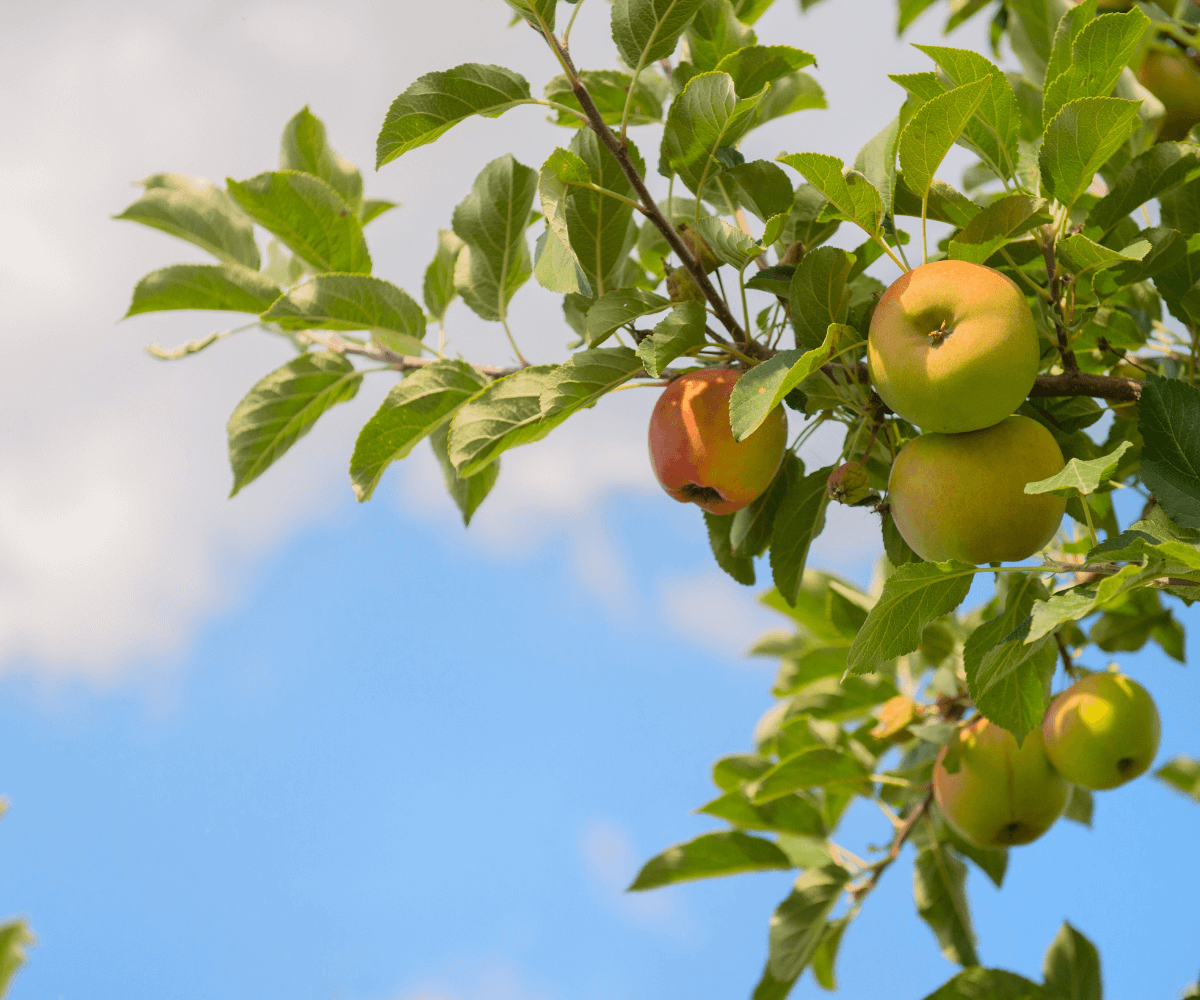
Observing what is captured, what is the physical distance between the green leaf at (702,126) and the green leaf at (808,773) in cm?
133

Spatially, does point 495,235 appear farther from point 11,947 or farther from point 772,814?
point 11,947

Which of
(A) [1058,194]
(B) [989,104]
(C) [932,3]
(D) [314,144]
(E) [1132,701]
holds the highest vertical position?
(C) [932,3]

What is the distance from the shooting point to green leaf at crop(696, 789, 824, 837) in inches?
97.8

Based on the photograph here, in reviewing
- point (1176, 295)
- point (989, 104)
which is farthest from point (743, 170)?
point (1176, 295)

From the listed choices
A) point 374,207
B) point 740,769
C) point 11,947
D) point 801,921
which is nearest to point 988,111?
point 374,207

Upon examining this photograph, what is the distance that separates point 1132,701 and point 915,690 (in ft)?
2.78

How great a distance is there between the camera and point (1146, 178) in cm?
152

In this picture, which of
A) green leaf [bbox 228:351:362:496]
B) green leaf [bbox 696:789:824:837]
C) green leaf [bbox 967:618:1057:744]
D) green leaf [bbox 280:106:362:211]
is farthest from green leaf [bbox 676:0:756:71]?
green leaf [bbox 696:789:824:837]

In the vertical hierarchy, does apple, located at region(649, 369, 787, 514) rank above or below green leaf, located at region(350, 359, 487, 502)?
below

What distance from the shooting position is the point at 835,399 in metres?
1.56

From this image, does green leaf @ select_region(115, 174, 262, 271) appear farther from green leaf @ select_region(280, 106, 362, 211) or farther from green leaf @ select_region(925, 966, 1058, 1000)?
green leaf @ select_region(925, 966, 1058, 1000)

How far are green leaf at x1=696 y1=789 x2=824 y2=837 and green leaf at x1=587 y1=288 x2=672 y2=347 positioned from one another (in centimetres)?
139

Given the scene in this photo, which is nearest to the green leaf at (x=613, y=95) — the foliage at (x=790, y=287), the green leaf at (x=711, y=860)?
the foliage at (x=790, y=287)

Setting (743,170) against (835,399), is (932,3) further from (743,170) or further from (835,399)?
(835,399)
